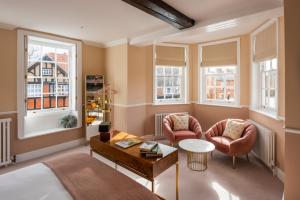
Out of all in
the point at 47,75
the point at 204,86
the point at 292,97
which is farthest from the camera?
the point at 204,86

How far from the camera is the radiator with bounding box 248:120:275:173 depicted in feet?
9.37

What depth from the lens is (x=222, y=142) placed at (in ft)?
10.7

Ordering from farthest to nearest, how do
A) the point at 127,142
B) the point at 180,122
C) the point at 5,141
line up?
1. the point at 180,122
2. the point at 5,141
3. the point at 127,142

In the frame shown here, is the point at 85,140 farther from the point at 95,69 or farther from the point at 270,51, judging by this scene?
the point at 270,51

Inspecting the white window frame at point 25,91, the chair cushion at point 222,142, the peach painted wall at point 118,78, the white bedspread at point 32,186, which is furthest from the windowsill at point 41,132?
the chair cushion at point 222,142

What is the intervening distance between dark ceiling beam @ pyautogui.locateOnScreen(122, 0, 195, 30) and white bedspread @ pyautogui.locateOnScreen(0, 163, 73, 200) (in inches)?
82.8

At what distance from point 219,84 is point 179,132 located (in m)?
1.81

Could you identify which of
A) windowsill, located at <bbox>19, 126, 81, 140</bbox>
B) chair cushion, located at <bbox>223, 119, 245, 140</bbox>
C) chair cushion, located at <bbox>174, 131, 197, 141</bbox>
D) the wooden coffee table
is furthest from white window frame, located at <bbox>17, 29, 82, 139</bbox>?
chair cushion, located at <bbox>223, 119, 245, 140</bbox>

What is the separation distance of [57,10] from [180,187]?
3.20 meters

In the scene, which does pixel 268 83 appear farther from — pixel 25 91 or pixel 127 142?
pixel 25 91

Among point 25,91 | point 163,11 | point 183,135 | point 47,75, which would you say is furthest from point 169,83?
point 25,91

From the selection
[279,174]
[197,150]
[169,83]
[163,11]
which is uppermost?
[163,11]

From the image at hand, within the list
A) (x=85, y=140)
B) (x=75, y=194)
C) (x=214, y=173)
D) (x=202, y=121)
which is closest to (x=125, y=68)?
(x=85, y=140)

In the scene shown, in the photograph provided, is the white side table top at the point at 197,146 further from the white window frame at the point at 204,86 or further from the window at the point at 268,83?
the white window frame at the point at 204,86
